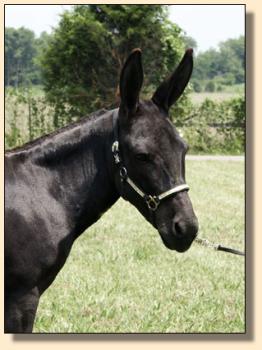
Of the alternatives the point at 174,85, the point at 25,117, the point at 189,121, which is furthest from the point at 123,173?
the point at 189,121

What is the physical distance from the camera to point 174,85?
7.25 feet

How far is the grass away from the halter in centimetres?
101

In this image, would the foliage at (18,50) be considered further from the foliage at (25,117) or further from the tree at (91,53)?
the foliage at (25,117)

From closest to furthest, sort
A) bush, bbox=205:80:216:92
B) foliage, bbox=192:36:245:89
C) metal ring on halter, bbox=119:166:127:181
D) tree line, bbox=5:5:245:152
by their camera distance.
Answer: metal ring on halter, bbox=119:166:127:181
foliage, bbox=192:36:245:89
tree line, bbox=5:5:245:152
bush, bbox=205:80:216:92

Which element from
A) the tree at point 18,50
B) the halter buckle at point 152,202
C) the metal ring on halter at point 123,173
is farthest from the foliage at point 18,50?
the halter buckle at point 152,202

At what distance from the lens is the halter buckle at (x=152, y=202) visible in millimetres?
2076

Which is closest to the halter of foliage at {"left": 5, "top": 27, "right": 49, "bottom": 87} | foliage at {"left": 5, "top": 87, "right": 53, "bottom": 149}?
foliage at {"left": 5, "top": 27, "right": 49, "bottom": 87}

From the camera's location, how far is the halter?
2.05m

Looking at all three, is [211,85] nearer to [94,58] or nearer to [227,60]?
[94,58]

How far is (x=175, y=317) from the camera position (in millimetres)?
3070

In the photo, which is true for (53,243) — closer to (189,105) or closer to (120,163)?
(120,163)

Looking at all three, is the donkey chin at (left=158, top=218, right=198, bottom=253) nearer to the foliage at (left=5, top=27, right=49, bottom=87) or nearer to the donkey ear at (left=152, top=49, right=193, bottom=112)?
the donkey ear at (left=152, top=49, right=193, bottom=112)

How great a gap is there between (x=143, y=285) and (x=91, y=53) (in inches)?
100
